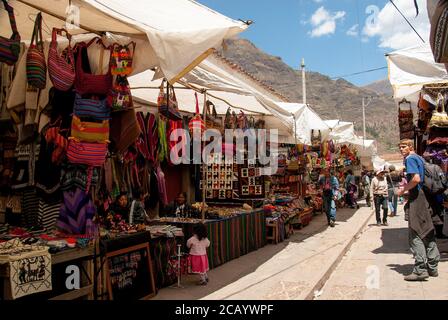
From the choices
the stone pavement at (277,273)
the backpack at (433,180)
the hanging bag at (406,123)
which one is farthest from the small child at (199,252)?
the hanging bag at (406,123)

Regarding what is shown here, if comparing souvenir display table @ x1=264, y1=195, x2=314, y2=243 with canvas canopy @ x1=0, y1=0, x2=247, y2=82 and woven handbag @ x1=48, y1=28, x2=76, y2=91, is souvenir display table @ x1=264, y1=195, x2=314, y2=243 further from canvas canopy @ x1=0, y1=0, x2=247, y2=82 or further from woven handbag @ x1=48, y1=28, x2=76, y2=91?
woven handbag @ x1=48, y1=28, x2=76, y2=91

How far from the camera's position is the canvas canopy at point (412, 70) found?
781 centimetres

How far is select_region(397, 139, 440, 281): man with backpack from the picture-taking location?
6102 mm

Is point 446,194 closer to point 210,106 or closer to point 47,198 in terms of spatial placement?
point 210,106

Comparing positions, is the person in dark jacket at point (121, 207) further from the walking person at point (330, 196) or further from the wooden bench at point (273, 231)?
the walking person at point (330, 196)

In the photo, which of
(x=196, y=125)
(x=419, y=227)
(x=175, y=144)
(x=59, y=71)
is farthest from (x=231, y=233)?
(x=59, y=71)

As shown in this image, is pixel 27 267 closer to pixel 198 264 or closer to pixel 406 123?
pixel 198 264

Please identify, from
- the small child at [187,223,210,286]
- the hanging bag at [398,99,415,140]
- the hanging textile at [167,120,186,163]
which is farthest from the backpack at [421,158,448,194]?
the hanging textile at [167,120,186,163]

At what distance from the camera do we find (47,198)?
179 inches

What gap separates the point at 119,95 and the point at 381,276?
496 cm

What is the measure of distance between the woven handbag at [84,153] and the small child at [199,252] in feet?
7.80

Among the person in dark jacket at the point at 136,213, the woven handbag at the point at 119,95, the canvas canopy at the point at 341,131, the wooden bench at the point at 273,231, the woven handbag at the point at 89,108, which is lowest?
the wooden bench at the point at 273,231

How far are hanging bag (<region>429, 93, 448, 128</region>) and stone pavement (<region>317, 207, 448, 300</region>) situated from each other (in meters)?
2.47
